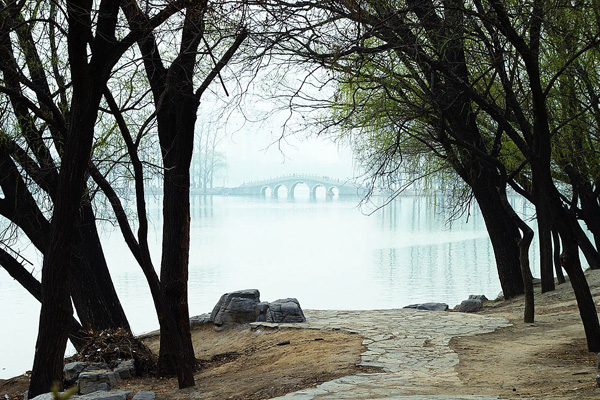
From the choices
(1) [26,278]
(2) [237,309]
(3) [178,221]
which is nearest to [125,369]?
(3) [178,221]

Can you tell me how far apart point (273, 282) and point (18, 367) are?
1062 cm

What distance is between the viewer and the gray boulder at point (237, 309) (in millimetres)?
10852

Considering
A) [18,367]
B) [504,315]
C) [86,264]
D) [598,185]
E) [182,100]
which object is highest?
[182,100]

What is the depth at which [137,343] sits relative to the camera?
8.74 meters

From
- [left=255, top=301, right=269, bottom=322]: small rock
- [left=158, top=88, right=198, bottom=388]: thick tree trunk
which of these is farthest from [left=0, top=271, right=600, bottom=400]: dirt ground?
[left=158, top=88, right=198, bottom=388]: thick tree trunk

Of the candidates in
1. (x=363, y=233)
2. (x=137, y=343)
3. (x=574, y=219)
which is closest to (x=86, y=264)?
(x=137, y=343)

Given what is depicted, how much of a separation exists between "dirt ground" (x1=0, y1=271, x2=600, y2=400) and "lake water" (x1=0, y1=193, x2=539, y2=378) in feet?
16.7

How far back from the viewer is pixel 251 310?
428 inches

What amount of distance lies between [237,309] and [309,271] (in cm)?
1547

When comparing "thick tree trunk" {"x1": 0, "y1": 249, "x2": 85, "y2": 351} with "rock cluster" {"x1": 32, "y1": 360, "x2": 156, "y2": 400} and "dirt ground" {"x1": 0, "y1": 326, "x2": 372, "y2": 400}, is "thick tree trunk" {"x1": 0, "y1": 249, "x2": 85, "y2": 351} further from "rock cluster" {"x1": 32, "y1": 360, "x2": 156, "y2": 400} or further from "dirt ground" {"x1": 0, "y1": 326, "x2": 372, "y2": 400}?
"rock cluster" {"x1": 32, "y1": 360, "x2": 156, "y2": 400}

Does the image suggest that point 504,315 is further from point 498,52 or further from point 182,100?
point 182,100

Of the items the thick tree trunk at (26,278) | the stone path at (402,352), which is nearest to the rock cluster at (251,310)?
the stone path at (402,352)

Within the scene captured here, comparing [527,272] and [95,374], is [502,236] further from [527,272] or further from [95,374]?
[95,374]

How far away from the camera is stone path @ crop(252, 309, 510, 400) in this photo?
5859 mm
